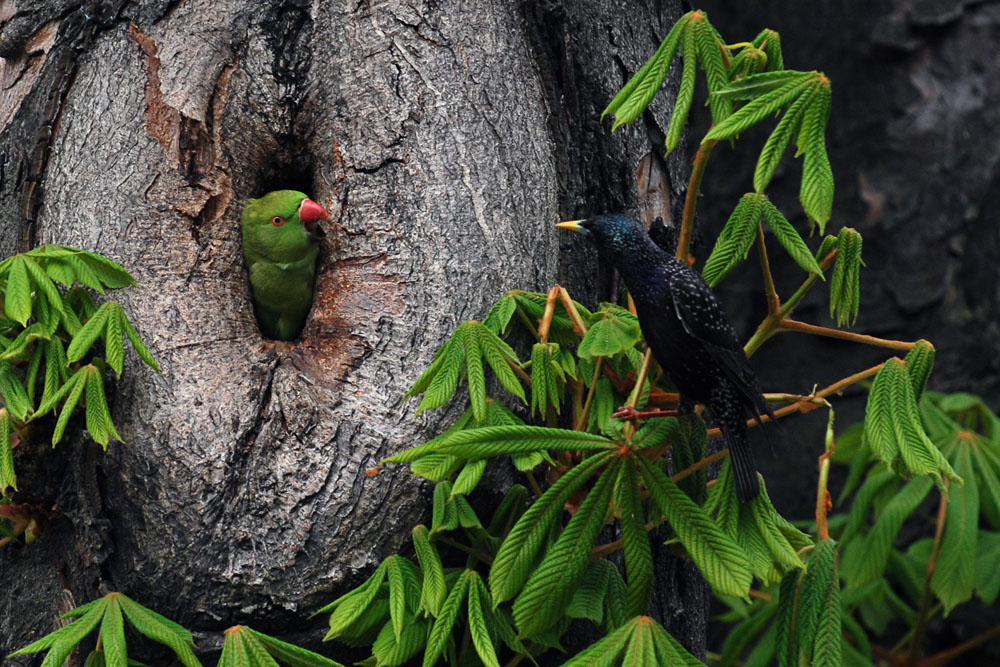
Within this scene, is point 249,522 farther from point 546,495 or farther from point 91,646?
point 546,495

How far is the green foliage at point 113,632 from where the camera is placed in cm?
169

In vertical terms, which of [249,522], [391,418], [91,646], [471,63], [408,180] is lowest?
[91,646]

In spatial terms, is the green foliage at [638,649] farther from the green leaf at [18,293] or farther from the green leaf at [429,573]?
the green leaf at [18,293]

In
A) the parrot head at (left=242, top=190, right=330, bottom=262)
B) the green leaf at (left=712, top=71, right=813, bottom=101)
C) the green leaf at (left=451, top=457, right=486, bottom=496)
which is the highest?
the green leaf at (left=712, top=71, right=813, bottom=101)

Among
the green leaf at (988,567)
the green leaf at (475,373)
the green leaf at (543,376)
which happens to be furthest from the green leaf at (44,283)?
the green leaf at (988,567)

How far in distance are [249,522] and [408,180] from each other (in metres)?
0.80

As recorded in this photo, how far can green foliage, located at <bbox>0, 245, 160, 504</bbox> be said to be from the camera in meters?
1.79

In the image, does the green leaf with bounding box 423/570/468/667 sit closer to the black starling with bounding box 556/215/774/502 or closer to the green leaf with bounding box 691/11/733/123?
the black starling with bounding box 556/215/774/502

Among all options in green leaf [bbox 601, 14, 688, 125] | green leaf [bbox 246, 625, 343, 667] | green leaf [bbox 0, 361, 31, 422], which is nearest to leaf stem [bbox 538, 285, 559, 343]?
green leaf [bbox 601, 14, 688, 125]

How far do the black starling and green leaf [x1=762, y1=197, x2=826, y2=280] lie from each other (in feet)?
0.55

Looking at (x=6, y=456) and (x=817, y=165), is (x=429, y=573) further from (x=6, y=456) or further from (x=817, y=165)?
(x=817, y=165)

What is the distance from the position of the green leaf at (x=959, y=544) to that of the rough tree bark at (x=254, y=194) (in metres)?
1.05

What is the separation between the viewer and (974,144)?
415cm

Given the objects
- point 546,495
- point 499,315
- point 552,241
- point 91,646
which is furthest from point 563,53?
point 91,646
